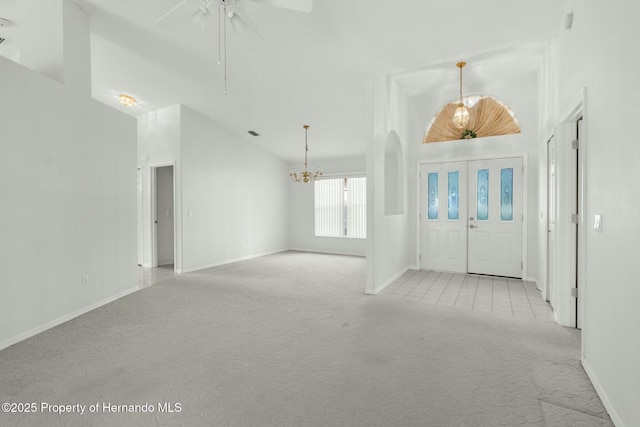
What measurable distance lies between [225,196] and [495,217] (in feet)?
18.4

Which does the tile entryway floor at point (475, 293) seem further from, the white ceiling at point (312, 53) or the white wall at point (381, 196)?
the white ceiling at point (312, 53)

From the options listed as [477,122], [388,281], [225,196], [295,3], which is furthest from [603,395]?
[225,196]

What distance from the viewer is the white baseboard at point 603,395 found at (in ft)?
5.63

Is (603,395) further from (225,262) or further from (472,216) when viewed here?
(225,262)

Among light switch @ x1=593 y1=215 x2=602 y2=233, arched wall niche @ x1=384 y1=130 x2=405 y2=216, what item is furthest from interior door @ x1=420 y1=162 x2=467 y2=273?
light switch @ x1=593 y1=215 x2=602 y2=233

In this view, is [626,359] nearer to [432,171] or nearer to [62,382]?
[62,382]

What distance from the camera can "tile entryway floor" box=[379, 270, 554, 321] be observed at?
148 inches

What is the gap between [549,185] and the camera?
388 centimetres

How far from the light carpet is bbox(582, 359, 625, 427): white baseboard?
4 centimetres

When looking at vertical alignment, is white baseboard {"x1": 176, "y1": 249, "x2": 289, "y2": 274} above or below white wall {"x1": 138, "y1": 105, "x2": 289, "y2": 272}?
below

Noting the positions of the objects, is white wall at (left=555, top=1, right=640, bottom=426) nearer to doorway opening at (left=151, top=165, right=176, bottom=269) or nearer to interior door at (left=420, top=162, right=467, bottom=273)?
interior door at (left=420, top=162, right=467, bottom=273)

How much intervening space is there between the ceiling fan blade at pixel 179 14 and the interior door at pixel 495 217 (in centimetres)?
502

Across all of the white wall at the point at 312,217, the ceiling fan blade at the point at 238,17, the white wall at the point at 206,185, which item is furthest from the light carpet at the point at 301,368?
the white wall at the point at 312,217

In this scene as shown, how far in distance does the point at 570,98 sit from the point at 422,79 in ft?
8.77
